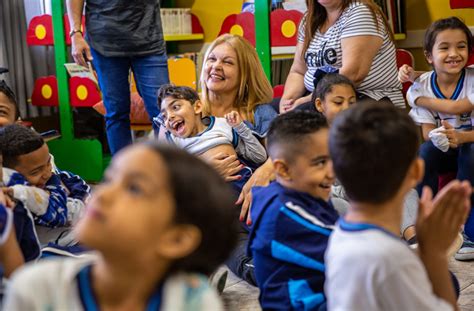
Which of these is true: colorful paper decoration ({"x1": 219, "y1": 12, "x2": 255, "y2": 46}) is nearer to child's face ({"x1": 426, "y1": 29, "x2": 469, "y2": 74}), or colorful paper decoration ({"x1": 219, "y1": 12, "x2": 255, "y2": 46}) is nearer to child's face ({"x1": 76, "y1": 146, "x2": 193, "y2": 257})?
Answer: child's face ({"x1": 426, "y1": 29, "x2": 469, "y2": 74})

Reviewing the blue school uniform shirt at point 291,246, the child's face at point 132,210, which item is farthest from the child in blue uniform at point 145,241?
the blue school uniform shirt at point 291,246

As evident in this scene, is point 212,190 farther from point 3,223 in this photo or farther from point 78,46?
point 78,46

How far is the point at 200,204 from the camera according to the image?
0.93 m

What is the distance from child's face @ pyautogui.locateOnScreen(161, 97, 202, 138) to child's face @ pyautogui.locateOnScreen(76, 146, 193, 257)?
142cm

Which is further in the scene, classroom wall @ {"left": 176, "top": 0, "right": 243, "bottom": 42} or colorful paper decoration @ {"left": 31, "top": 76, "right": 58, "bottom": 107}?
classroom wall @ {"left": 176, "top": 0, "right": 243, "bottom": 42}

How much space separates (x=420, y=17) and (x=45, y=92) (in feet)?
7.14

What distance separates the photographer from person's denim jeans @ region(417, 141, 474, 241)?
2.40 meters

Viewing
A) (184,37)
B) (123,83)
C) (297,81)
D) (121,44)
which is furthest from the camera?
(184,37)

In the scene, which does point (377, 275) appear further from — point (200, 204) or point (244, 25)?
point (244, 25)

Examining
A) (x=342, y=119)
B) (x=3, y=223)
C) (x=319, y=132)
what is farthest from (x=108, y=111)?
(x=342, y=119)

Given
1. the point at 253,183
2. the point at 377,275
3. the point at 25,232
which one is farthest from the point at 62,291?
the point at 253,183

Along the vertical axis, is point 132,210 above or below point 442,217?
above

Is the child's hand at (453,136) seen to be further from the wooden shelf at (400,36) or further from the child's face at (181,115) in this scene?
the wooden shelf at (400,36)

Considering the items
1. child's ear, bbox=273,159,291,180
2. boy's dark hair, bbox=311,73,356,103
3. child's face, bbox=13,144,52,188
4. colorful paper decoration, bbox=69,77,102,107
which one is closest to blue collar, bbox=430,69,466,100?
boy's dark hair, bbox=311,73,356,103
